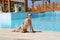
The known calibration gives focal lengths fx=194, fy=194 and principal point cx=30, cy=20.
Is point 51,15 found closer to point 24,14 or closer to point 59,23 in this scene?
point 59,23

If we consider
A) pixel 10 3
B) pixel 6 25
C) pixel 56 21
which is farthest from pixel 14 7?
pixel 56 21

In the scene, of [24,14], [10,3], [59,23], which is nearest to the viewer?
[59,23]

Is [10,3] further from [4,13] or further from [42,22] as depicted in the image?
[42,22]

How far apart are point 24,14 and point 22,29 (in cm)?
288

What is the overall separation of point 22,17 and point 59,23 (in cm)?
227

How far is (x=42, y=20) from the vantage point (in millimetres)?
11539

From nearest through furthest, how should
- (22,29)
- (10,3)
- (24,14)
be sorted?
(22,29) → (24,14) → (10,3)

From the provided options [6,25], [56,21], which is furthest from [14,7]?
[56,21]

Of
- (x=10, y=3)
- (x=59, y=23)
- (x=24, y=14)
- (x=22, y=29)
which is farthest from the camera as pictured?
(x=10, y=3)

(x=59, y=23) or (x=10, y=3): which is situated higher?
(x=10, y=3)

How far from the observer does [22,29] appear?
8.77 m

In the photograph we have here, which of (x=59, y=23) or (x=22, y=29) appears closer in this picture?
(x=22, y=29)

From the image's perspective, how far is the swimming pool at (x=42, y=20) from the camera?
10.9 metres

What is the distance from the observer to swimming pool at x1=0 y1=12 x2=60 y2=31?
10867mm
